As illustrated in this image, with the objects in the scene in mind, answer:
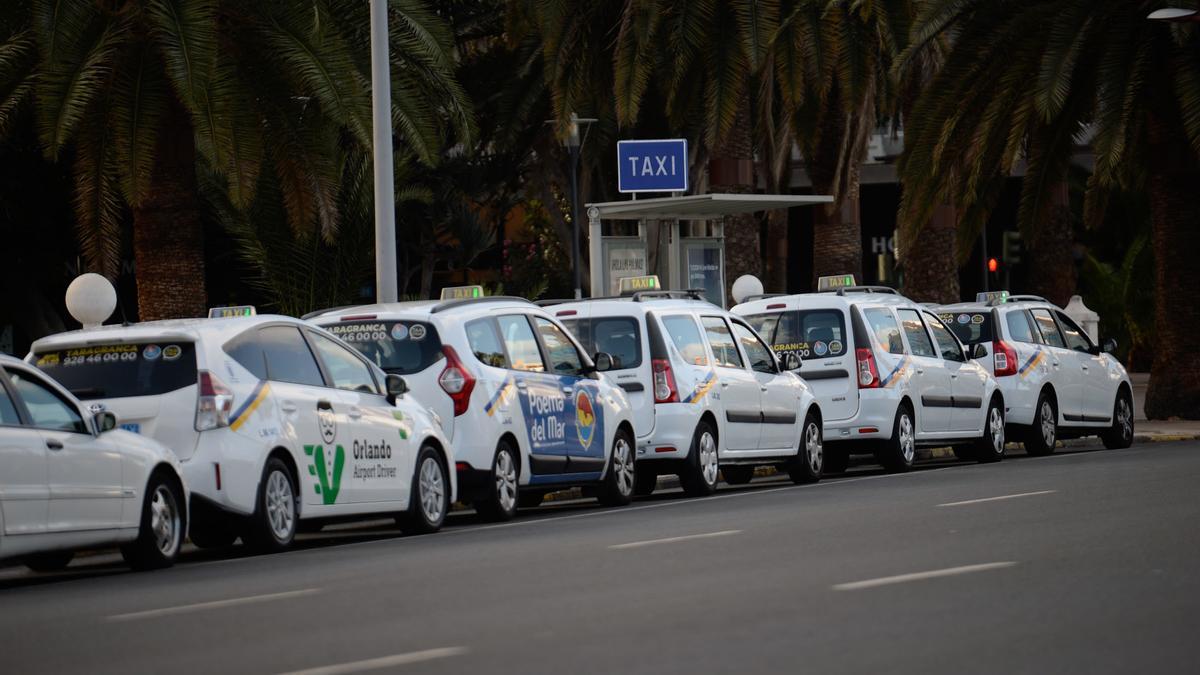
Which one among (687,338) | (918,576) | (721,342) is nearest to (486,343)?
(687,338)

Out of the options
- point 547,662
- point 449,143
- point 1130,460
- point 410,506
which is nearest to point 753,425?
point 1130,460

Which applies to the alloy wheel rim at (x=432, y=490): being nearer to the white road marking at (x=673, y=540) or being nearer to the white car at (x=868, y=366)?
the white road marking at (x=673, y=540)

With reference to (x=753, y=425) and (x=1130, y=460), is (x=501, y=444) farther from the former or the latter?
(x=1130, y=460)

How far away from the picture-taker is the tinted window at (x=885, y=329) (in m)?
21.7

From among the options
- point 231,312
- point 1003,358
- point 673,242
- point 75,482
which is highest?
point 673,242

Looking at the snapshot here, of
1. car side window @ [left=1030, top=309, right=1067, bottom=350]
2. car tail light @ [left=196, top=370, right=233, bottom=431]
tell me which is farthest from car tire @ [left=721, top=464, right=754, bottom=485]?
car tail light @ [left=196, top=370, right=233, bottom=431]

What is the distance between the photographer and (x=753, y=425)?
19.8 meters

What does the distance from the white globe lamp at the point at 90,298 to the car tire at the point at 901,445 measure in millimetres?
8370

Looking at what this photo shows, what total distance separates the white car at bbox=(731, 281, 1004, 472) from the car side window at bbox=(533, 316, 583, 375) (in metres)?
4.59

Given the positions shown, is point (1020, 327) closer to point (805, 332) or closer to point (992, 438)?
point (992, 438)

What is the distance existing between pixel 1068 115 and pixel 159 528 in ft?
57.0

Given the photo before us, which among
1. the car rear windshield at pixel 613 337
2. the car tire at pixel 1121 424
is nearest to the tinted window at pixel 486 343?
the car rear windshield at pixel 613 337

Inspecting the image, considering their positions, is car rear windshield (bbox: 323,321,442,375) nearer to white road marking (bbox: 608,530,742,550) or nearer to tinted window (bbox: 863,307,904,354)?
white road marking (bbox: 608,530,742,550)

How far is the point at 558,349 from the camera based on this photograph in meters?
17.6
